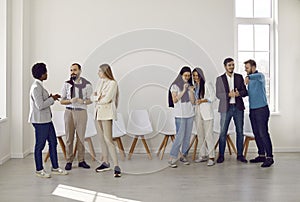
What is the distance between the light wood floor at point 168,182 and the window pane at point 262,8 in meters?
2.64

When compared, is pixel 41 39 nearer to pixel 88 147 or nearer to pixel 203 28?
pixel 88 147

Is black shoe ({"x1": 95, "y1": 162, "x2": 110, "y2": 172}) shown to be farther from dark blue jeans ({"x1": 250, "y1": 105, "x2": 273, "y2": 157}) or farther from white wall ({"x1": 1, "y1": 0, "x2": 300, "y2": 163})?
dark blue jeans ({"x1": 250, "y1": 105, "x2": 273, "y2": 157})

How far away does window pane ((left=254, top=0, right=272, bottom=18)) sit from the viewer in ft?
23.9

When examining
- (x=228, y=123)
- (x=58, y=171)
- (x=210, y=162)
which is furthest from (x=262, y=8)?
(x=58, y=171)

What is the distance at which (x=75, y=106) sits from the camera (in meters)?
5.49

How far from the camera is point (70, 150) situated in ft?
18.3

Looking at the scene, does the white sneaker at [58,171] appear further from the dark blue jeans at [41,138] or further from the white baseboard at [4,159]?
the white baseboard at [4,159]

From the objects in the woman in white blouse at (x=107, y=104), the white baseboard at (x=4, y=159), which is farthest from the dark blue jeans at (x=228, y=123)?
the white baseboard at (x=4, y=159)

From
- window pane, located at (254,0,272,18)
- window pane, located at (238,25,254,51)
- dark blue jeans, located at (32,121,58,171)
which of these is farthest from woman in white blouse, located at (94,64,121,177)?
window pane, located at (254,0,272,18)

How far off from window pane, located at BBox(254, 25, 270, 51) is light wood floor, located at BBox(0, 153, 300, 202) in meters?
2.17

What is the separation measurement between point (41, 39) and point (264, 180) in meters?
4.17

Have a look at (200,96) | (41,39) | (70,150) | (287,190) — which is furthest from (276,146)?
(41,39)

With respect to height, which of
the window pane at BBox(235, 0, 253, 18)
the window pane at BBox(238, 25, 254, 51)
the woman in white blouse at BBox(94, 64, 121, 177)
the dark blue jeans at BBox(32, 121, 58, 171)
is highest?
the window pane at BBox(235, 0, 253, 18)

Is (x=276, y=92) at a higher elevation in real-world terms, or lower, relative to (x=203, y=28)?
lower
